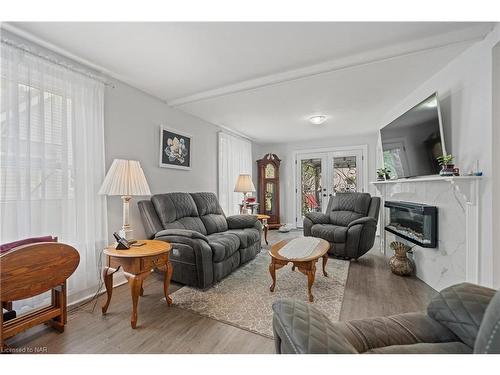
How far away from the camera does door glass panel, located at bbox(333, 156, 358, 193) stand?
5359 millimetres

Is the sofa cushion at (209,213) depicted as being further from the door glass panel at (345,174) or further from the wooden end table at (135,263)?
the door glass panel at (345,174)

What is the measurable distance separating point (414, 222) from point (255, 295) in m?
2.16

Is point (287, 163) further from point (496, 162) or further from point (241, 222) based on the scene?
point (496, 162)

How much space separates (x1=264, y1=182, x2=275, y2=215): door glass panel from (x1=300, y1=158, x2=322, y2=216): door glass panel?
82 centimetres

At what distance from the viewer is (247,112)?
143 inches

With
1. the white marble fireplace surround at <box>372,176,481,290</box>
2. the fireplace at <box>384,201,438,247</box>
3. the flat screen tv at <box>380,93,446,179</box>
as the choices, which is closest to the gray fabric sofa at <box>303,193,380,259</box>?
the fireplace at <box>384,201,438,247</box>

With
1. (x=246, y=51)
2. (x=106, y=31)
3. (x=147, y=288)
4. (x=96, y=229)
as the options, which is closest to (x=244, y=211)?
(x=147, y=288)

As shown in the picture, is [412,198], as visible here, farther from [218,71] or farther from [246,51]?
[218,71]

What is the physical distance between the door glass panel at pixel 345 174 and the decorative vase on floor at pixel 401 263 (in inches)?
108

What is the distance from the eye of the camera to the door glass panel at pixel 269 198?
582 cm

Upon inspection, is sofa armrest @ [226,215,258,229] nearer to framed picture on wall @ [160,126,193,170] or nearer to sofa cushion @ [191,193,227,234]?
sofa cushion @ [191,193,227,234]

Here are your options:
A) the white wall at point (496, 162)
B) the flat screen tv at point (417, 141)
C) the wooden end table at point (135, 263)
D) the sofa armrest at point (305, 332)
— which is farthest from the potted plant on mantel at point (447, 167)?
the wooden end table at point (135, 263)

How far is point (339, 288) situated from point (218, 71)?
8.75ft
